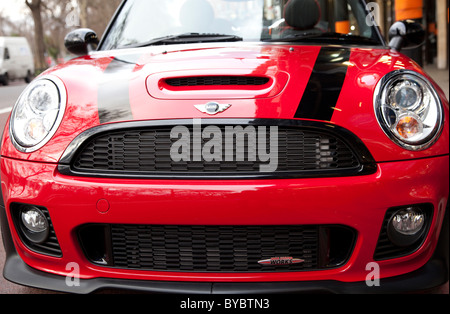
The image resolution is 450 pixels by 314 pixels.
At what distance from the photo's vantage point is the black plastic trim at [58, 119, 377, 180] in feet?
6.24

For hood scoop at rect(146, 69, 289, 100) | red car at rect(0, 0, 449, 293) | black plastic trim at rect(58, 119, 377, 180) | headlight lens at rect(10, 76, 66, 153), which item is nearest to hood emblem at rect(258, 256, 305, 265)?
red car at rect(0, 0, 449, 293)

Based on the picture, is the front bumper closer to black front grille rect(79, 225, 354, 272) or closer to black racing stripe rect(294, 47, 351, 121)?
black front grille rect(79, 225, 354, 272)

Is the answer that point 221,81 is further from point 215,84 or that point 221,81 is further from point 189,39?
→ point 189,39

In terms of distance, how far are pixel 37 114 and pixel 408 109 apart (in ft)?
4.56

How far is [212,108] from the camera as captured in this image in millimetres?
1984

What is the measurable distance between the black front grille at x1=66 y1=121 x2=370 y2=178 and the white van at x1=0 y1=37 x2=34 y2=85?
1018 inches

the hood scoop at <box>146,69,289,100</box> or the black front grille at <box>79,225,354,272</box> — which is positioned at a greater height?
the hood scoop at <box>146,69,289,100</box>

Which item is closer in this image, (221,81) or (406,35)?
(221,81)

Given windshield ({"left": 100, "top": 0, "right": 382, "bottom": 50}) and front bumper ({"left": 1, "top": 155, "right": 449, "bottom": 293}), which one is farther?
windshield ({"left": 100, "top": 0, "right": 382, "bottom": 50})

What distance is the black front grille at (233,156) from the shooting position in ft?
6.33

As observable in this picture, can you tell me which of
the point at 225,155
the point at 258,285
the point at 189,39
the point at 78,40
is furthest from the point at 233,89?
the point at 78,40

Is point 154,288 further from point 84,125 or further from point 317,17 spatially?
point 317,17

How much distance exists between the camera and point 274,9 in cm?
305

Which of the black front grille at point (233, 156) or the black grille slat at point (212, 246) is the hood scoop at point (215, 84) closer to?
the black front grille at point (233, 156)
